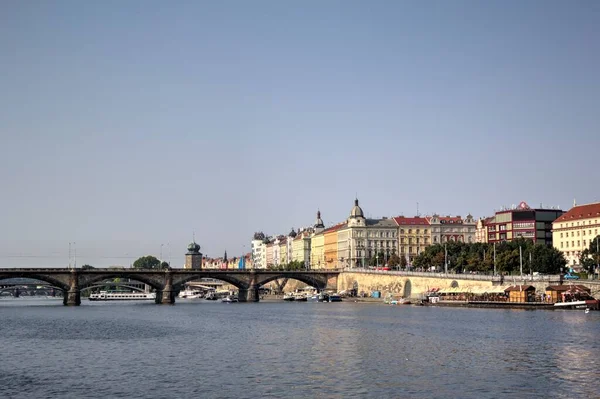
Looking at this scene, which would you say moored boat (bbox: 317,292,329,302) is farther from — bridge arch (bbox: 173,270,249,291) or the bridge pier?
bridge arch (bbox: 173,270,249,291)

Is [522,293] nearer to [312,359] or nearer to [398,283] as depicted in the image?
[398,283]

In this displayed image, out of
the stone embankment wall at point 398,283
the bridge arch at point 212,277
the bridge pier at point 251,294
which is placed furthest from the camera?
the bridge pier at point 251,294

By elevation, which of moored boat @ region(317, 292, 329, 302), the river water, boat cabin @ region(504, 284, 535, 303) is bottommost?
moored boat @ region(317, 292, 329, 302)

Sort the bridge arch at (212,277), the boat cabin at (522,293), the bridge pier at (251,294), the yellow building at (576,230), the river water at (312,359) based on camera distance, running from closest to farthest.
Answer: the river water at (312,359), the boat cabin at (522,293), the yellow building at (576,230), the bridge arch at (212,277), the bridge pier at (251,294)

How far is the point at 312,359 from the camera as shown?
59531mm

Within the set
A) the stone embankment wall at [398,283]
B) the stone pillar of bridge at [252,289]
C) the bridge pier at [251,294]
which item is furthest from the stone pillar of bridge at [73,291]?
the stone embankment wall at [398,283]

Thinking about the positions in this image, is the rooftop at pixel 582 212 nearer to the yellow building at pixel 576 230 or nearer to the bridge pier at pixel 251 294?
the yellow building at pixel 576 230

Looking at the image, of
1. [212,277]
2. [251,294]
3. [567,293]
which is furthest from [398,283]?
[567,293]

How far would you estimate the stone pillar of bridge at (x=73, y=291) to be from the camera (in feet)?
541

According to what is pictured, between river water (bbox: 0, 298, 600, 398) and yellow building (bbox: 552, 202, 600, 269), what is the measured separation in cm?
7974

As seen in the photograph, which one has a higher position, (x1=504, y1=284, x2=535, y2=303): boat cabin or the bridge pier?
(x1=504, y1=284, x2=535, y2=303): boat cabin

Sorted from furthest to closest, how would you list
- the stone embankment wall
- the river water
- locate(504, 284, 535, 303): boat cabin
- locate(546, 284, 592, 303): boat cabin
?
1. the stone embankment wall
2. locate(504, 284, 535, 303): boat cabin
3. locate(546, 284, 592, 303): boat cabin
4. the river water

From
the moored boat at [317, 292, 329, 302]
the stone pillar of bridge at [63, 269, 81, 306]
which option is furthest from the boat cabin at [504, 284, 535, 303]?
the stone pillar of bridge at [63, 269, 81, 306]

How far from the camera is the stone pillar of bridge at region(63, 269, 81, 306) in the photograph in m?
165
